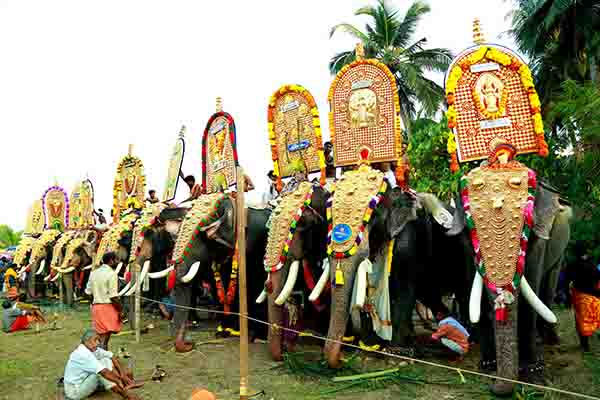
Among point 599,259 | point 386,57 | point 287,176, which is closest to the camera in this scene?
point 287,176

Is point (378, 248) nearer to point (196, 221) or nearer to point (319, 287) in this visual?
point (319, 287)

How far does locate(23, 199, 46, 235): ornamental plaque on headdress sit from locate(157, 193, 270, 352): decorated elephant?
12509 mm

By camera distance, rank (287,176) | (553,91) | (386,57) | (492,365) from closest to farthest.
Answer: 1. (492,365)
2. (287,176)
3. (553,91)
4. (386,57)

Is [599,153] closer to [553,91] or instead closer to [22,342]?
[553,91]

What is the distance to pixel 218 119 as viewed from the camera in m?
8.77

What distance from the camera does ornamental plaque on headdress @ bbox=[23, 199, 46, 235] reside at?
19.0 m

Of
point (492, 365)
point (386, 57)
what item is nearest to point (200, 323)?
point (492, 365)

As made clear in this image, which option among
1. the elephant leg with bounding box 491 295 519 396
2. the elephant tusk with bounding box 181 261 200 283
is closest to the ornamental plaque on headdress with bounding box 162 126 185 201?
the elephant tusk with bounding box 181 261 200 283

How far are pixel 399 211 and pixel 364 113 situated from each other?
1.53 m

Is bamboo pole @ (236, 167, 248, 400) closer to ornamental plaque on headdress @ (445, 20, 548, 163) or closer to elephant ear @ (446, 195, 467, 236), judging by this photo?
elephant ear @ (446, 195, 467, 236)

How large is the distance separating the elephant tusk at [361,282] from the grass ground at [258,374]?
2.59 feet

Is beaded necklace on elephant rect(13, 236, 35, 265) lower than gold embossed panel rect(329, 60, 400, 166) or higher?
lower

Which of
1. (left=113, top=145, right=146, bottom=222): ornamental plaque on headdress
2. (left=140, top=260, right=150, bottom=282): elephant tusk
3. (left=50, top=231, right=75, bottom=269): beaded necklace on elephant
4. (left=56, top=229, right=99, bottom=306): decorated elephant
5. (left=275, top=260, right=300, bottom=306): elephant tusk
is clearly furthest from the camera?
(left=50, top=231, right=75, bottom=269): beaded necklace on elephant

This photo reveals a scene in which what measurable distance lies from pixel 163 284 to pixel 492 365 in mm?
7953
